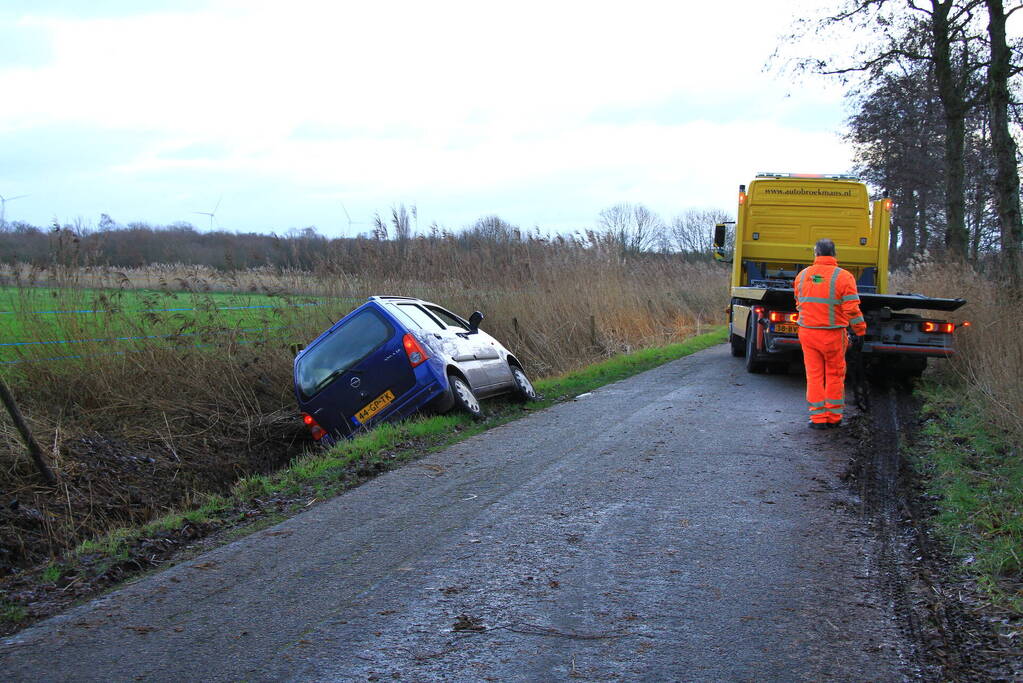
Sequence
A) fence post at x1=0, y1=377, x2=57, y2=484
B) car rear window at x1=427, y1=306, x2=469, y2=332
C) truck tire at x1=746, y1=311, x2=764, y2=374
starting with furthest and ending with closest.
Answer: truck tire at x1=746, y1=311, x2=764, y2=374 < car rear window at x1=427, y1=306, x2=469, y2=332 < fence post at x1=0, y1=377, x2=57, y2=484

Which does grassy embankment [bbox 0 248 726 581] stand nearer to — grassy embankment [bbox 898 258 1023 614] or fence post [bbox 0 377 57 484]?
fence post [bbox 0 377 57 484]

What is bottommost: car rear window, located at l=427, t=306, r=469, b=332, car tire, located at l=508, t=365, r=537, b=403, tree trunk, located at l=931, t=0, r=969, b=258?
car tire, located at l=508, t=365, r=537, b=403

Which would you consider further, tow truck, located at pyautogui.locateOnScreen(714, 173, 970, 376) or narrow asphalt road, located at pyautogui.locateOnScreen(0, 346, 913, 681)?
tow truck, located at pyautogui.locateOnScreen(714, 173, 970, 376)

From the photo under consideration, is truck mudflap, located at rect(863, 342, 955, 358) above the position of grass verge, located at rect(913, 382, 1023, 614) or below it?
above

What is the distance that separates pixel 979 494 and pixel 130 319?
9.06 m

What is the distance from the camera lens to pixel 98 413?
9555 mm

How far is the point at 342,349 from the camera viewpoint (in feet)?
31.8

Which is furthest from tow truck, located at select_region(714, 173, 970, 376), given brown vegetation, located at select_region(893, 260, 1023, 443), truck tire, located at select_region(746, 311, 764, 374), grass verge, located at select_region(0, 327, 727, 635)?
grass verge, located at select_region(0, 327, 727, 635)

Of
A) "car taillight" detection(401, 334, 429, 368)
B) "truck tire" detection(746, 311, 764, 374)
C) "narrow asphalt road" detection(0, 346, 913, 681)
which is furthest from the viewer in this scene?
"truck tire" detection(746, 311, 764, 374)

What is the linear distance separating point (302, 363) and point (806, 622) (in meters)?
6.92

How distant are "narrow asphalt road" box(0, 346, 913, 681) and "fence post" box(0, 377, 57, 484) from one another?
2.75 metres

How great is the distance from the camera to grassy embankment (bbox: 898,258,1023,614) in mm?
4918

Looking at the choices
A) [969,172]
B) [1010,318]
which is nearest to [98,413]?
[1010,318]

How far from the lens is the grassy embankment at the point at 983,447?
4.92m
